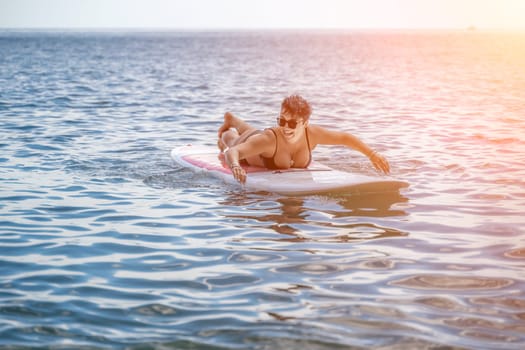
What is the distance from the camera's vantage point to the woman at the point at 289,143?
29.3ft

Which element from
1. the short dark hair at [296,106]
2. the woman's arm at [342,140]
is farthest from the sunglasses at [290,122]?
the woman's arm at [342,140]

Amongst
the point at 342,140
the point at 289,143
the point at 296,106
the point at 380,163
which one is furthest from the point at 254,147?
the point at 380,163

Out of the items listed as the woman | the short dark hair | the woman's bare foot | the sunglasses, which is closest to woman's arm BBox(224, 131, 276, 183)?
the woman

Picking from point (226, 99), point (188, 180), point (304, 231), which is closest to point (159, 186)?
point (188, 180)

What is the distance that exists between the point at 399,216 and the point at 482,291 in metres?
2.47

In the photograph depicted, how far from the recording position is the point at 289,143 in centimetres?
950

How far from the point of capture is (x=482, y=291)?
6.01m

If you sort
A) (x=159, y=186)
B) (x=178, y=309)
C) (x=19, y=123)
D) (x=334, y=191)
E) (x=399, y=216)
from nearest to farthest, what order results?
(x=178, y=309) → (x=399, y=216) → (x=334, y=191) → (x=159, y=186) → (x=19, y=123)

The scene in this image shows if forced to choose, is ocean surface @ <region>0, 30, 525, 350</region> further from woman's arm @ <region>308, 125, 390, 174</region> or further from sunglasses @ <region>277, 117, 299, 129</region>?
sunglasses @ <region>277, 117, 299, 129</region>

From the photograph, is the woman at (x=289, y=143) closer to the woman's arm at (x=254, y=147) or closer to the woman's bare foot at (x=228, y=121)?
the woman's arm at (x=254, y=147)

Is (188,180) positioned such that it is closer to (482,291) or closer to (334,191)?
(334,191)

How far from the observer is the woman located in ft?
29.3

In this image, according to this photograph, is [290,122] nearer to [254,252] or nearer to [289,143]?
[289,143]

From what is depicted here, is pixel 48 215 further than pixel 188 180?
No
